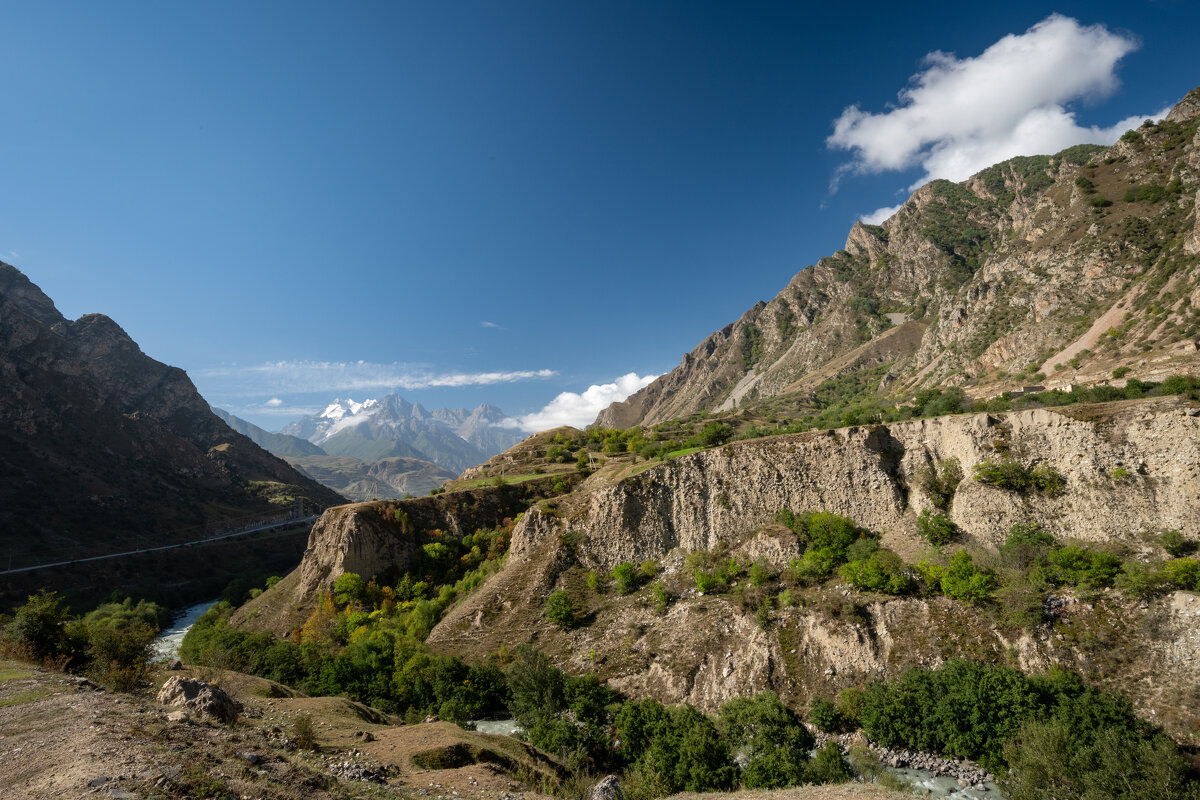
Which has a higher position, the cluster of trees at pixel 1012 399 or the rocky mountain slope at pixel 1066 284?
the rocky mountain slope at pixel 1066 284

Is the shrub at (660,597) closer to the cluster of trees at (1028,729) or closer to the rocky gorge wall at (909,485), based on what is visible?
the rocky gorge wall at (909,485)

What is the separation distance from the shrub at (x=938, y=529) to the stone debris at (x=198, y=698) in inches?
1701

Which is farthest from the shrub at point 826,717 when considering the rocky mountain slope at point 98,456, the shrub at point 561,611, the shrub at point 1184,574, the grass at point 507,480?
the rocky mountain slope at point 98,456

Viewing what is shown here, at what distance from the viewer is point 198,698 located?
57.5ft

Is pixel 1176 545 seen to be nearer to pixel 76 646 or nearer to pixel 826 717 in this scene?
pixel 826 717

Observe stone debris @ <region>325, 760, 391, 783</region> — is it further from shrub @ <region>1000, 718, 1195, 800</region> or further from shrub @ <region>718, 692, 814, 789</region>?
shrub @ <region>1000, 718, 1195, 800</region>

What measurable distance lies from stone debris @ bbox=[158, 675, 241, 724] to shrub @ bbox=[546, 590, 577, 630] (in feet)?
74.5

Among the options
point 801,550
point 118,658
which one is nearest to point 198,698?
point 118,658

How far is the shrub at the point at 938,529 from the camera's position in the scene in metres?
33.9

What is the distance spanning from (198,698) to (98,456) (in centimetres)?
13393

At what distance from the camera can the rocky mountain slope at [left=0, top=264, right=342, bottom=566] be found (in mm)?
82312

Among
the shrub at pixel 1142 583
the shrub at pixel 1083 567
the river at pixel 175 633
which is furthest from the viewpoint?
the river at pixel 175 633

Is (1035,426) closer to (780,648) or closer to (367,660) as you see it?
(780,648)

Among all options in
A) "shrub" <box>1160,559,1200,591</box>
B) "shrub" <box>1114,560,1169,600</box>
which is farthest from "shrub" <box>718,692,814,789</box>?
"shrub" <box>1160,559,1200,591</box>
